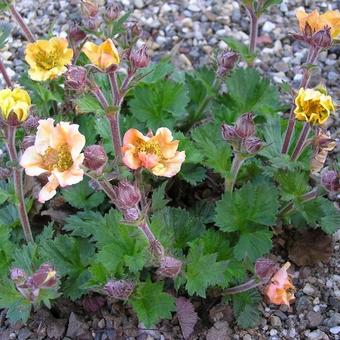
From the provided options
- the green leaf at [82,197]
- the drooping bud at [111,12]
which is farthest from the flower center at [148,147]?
the drooping bud at [111,12]

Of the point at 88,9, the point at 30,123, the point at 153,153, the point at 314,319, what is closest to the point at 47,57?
the point at 88,9

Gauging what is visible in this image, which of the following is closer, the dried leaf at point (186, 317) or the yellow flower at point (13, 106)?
the yellow flower at point (13, 106)

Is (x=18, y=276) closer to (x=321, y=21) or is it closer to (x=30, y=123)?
(x=30, y=123)

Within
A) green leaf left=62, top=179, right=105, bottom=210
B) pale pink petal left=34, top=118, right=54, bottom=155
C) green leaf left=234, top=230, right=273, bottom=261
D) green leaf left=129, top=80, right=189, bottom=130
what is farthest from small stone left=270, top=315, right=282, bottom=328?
pale pink petal left=34, top=118, right=54, bottom=155

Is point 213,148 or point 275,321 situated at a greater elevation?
point 213,148

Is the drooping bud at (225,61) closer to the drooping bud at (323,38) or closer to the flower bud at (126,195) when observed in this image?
the drooping bud at (323,38)

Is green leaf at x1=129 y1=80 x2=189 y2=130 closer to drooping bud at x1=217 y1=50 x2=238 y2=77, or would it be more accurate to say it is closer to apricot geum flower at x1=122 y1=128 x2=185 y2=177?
drooping bud at x1=217 y1=50 x2=238 y2=77
